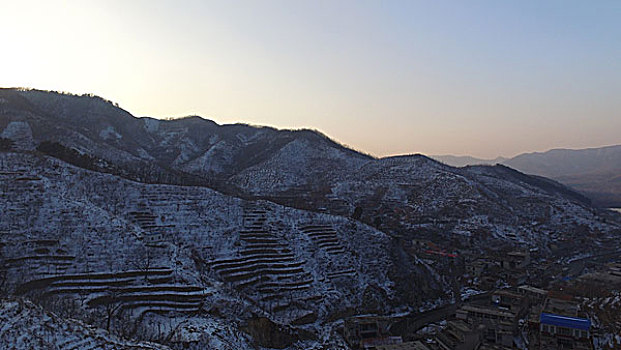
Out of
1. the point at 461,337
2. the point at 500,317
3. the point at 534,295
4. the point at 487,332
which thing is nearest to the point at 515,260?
the point at 534,295

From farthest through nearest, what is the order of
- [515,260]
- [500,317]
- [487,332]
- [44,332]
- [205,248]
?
1. [515,260]
2. [205,248]
3. [500,317]
4. [487,332]
5. [44,332]

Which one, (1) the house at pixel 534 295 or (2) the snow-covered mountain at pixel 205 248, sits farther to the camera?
(1) the house at pixel 534 295

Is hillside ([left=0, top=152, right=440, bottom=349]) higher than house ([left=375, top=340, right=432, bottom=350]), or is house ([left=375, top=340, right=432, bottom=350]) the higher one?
hillside ([left=0, top=152, right=440, bottom=349])

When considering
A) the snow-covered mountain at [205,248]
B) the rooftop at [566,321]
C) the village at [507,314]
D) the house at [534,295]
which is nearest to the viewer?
the snow-covered mountain at [205,248]

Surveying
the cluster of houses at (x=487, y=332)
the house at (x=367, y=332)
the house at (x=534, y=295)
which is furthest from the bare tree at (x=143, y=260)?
the house at (x=534, y=295)

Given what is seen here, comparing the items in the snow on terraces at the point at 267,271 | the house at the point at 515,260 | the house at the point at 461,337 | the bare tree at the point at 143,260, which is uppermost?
the bare tree at the point at 143,260

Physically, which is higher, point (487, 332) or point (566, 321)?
point (566, 321)

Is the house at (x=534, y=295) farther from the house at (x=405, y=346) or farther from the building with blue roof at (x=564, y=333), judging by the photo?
the house at (x=405, y=346)

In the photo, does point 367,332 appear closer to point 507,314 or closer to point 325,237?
point 507,314

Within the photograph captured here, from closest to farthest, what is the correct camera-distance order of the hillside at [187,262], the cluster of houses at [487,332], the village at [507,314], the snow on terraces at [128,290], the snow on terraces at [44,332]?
the snow on terraces at [44,332] → the hillside at [187,262] → the snow on terraces at [128,290] → the cluster of houses at [487,332] → the village at [507,314]

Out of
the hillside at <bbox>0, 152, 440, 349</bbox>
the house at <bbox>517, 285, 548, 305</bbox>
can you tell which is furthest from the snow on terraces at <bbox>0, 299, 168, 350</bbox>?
the house at <bbox>517, 285, 548, 305</bbox>


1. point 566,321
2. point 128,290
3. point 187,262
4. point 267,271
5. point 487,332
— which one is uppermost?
point 187,262

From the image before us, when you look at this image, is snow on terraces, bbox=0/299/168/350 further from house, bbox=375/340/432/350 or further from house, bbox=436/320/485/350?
house, bbox=436/320/485/350
